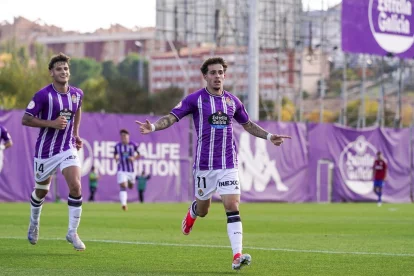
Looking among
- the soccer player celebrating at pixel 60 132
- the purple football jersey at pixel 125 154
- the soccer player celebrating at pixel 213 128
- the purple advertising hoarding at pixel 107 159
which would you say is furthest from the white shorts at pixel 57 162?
the purple advertising hoarding at pixel 107 159

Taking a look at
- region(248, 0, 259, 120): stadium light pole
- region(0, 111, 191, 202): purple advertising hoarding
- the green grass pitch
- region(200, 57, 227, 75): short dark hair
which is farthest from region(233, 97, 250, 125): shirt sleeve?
region(248, 0, 259, 120): stadium light pole

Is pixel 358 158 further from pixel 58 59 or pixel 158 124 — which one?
pixel 158 124

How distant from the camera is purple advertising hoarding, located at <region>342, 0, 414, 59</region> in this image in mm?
35853

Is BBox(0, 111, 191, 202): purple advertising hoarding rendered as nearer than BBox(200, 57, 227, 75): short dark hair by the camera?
No

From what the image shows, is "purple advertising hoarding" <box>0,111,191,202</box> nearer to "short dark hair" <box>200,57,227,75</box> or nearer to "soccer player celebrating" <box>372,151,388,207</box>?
"soccer player celebrating" <box>372,151,388,207</box>

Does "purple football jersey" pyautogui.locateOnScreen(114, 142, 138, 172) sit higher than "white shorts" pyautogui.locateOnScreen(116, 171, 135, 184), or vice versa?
"purple football jersey" pyautogui.locateOnScreen(114, 142, 138, 172)

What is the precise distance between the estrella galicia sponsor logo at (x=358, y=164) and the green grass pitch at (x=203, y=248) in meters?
17.4

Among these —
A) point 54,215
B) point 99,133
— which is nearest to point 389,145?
point 99,133

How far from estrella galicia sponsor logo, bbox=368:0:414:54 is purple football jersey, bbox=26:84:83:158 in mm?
23882

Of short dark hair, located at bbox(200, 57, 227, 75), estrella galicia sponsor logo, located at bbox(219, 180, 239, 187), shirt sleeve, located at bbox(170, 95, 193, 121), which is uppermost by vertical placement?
short dark hair, located at bbox(200, 57, 227, 75)

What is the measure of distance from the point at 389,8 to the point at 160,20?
16.8 metres

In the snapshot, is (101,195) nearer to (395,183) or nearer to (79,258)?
(395,183)

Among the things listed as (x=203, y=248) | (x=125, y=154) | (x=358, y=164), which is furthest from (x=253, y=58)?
(x=203, y=248)

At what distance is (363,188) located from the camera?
41.0 metres
